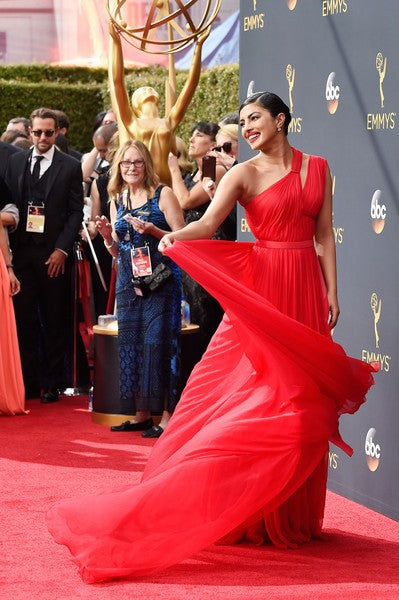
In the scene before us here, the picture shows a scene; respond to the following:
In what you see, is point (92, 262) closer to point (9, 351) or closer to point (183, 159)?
point (183, 159)

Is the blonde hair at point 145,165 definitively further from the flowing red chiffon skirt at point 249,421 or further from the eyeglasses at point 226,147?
the flowing red chiffon skirt at point 249,421

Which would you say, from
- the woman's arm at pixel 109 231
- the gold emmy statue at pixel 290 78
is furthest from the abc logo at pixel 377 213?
the woman's arm at pixel 109 231

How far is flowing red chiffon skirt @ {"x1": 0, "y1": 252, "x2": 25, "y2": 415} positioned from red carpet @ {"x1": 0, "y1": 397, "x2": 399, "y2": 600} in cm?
193

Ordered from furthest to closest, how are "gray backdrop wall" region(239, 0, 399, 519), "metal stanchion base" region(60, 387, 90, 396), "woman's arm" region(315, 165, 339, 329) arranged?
"metal stanchion base" region(60, 387, 90, 396) → "gray backdrop wall" region(239, 0, 399, 519) → "woman's arm" region(315, 165, 339, 329)

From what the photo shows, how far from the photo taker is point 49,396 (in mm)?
10055

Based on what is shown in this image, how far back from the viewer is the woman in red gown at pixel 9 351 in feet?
30.7

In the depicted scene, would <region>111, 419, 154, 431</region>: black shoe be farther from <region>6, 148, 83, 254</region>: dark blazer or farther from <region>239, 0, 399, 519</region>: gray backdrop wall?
<region>239, 0, 399, 519</region>: gray backdrop wall

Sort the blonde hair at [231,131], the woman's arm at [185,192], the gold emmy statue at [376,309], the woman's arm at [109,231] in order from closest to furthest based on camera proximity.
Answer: the gold emmy statue at [376,309]
the woman's arm at [109,231]
the woman's arm at [185,192]
the blonde hair at [231,131]

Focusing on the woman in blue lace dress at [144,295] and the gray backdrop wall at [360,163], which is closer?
the gray backdrop wall at [360,163]

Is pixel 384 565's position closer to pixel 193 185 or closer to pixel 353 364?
pixel 353 364

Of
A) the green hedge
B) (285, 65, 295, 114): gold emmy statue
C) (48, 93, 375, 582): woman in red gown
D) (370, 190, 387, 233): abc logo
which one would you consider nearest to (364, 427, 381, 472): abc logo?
(48, 93, 375, 582): woman in red gown

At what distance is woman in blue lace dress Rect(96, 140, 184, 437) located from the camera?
8336mm

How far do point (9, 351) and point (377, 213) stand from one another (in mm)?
3939

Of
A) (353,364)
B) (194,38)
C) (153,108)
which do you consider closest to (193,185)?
(153,108)
